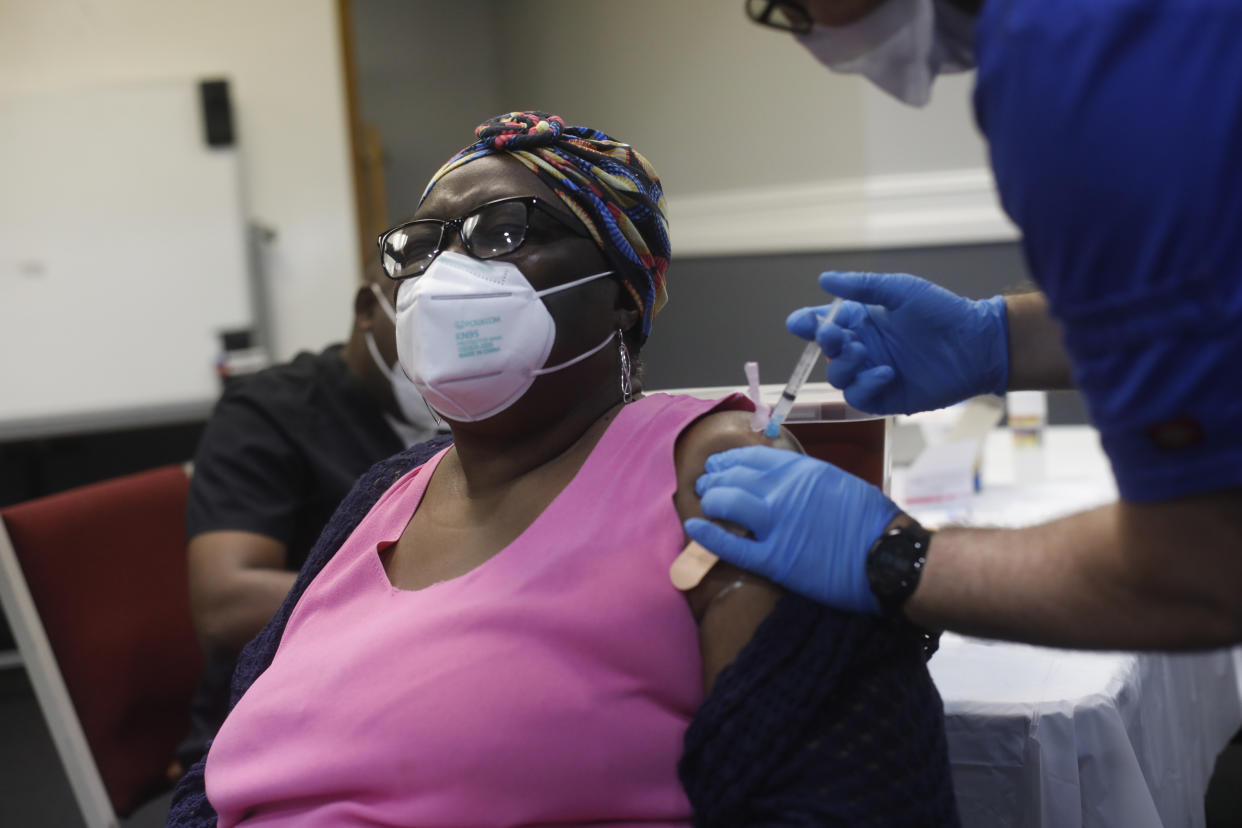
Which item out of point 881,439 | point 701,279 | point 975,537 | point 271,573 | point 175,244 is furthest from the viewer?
point 175,244

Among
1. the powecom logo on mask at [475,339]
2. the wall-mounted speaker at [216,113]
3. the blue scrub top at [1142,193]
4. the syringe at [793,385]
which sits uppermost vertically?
the blue scrub top at [1142,193]

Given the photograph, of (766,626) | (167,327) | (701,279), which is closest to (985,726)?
(766,626)

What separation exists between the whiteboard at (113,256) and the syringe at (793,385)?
128 inches

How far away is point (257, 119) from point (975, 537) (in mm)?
3708

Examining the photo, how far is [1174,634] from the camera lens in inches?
25.6

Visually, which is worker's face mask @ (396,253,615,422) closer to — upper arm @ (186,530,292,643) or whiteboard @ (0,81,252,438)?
upper arm @ (186,530,292,643)

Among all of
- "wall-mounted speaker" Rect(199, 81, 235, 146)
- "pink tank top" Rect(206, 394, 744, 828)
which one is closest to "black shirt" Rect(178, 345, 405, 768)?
"pink tank top" Rect(206, 394, 744, 828)

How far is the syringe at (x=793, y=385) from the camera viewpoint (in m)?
0.96

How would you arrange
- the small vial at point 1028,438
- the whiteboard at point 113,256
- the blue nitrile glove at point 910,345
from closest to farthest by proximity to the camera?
1. the blue nitrile glove at point 910,345
2. the small vial at point 1028,438
3. the whiteboard at point 113,256

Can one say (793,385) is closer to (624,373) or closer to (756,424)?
(756,424)

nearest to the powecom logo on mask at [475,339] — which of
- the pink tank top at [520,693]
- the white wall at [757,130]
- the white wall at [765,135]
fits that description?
the pink tank top at [520,693]

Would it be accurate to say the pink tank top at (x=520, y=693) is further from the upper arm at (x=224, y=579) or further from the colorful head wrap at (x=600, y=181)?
the upper arm at (x=224, y=579)

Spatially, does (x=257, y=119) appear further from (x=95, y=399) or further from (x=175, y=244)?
(x=95, y=399)

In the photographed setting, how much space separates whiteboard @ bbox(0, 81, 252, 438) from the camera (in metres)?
3.79
